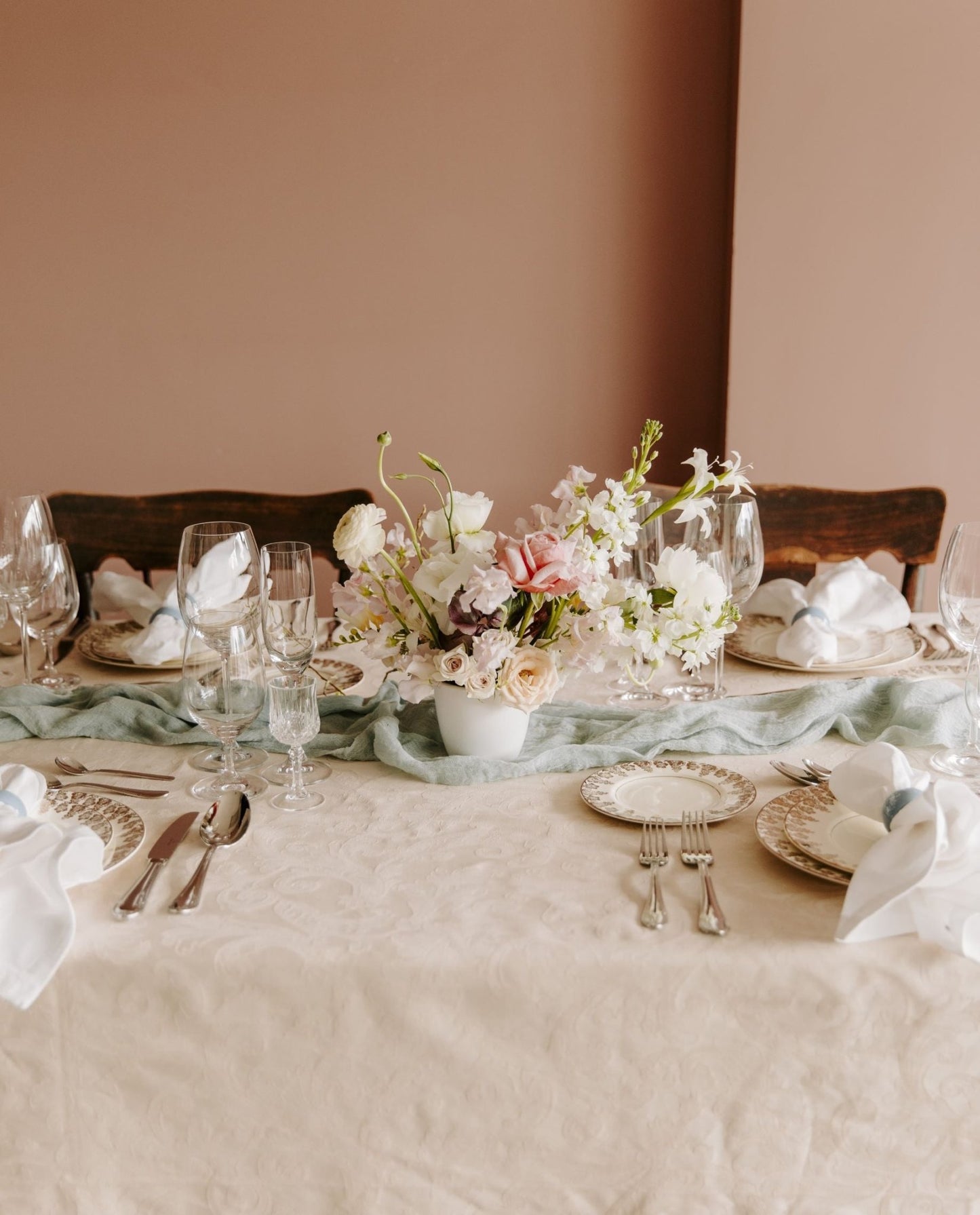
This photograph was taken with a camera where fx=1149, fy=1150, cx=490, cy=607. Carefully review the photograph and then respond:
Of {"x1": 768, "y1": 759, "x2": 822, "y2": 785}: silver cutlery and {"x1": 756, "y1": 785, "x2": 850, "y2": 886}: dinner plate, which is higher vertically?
{"x1": 756, "y1": 785, "x2": 850, "y2": 886}: dinner plate

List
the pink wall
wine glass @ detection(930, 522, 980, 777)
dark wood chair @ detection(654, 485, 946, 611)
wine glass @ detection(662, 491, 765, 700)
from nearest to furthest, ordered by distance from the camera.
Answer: wine glass @ detection(930, 522, 980, 777) < wine glass @ detection(662, 491, 765, 700) < dark wood chair @ detection(654, 485, 946, 611) < the pink wall

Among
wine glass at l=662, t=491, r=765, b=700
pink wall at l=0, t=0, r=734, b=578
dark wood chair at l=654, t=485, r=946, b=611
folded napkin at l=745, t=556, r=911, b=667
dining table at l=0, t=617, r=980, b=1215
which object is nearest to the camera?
dining table at l=0, t=617, r=980, b=1215

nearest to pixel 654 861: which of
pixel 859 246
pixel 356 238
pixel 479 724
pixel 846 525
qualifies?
pixel 479 724

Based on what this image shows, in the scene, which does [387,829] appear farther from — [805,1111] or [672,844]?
[805,1111]

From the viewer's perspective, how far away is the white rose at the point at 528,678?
3.79ft

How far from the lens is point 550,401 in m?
2.69

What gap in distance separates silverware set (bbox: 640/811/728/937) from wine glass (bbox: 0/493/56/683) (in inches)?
34.1

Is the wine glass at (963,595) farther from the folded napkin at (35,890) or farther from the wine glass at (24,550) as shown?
the wine glass at (24,550)

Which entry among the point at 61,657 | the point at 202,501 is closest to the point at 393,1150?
the point at 61,657

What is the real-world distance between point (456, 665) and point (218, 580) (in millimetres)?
258

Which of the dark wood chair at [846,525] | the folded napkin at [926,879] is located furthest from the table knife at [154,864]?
the dark wood chair at [846,525]

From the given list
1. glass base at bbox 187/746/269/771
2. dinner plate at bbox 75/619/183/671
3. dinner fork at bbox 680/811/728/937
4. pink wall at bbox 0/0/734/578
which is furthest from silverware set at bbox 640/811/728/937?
pink wall at bbox 0/0/734/578

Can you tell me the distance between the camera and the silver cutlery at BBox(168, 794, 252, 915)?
3.11 feet

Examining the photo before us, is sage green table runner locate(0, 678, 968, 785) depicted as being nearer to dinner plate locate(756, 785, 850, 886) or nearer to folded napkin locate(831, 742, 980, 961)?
dinner plate locate(756, 785, 850, 886)
